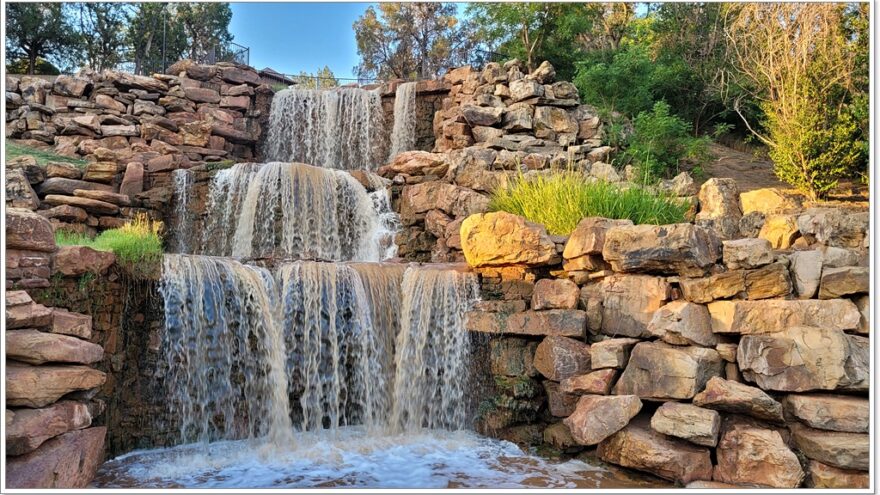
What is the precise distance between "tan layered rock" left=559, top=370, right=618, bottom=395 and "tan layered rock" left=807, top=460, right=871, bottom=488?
1.51 metres

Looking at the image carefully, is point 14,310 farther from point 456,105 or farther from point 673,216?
point 456,105

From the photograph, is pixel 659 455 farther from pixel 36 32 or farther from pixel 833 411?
pixel 36 32

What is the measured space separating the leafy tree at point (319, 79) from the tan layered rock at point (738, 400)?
18.2m

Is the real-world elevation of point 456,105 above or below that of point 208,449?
above

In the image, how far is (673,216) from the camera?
6875 mm

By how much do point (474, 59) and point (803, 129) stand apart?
13519mm

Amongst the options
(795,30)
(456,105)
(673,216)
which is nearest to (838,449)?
(673,216)

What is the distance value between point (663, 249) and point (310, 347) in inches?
139

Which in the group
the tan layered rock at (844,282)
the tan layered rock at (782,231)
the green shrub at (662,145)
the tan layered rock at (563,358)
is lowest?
the tan layered rock at (563,358)

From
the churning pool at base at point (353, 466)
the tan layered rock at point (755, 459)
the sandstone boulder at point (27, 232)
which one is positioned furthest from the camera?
the sandstone boulder at point (27, 232)

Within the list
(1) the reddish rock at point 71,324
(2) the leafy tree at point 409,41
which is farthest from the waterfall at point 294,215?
(2) the leafy tree at point 409,41

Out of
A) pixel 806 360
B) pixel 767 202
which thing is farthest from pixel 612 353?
pixel 767 202

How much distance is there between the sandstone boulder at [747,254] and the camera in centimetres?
473

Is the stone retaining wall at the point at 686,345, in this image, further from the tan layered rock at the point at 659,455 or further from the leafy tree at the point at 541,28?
the leafy tree at the point at 541,28
